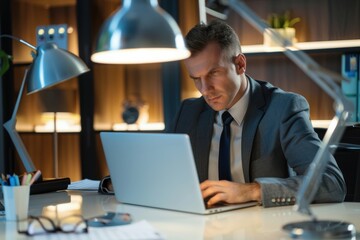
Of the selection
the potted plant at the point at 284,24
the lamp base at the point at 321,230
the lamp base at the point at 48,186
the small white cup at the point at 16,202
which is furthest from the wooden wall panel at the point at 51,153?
the lamp base at the point at 321,230

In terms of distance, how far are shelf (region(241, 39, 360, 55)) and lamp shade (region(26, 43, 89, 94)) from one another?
1.67 meters

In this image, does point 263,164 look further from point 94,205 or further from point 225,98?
point 94,205

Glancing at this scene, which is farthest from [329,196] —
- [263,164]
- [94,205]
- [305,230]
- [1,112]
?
[1,112]

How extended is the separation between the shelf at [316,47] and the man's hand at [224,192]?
1806 mm

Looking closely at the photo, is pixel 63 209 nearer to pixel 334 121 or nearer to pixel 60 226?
pixel 60 226

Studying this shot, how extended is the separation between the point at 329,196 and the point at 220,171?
0.54 m

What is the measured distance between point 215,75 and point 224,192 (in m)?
0.68

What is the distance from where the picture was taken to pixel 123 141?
1.85 metres

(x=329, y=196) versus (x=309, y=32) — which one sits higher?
(x=309, y=32)

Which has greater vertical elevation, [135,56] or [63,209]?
[135,56]

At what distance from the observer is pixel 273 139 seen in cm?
225

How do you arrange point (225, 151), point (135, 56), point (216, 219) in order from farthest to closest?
point (225, 151), point (135, 56), point (216, 219)

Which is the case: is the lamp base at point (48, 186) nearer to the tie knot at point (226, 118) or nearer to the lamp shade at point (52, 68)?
the lamp shade at point (52, 68)

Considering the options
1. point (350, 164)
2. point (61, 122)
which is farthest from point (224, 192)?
point (61, 122)
